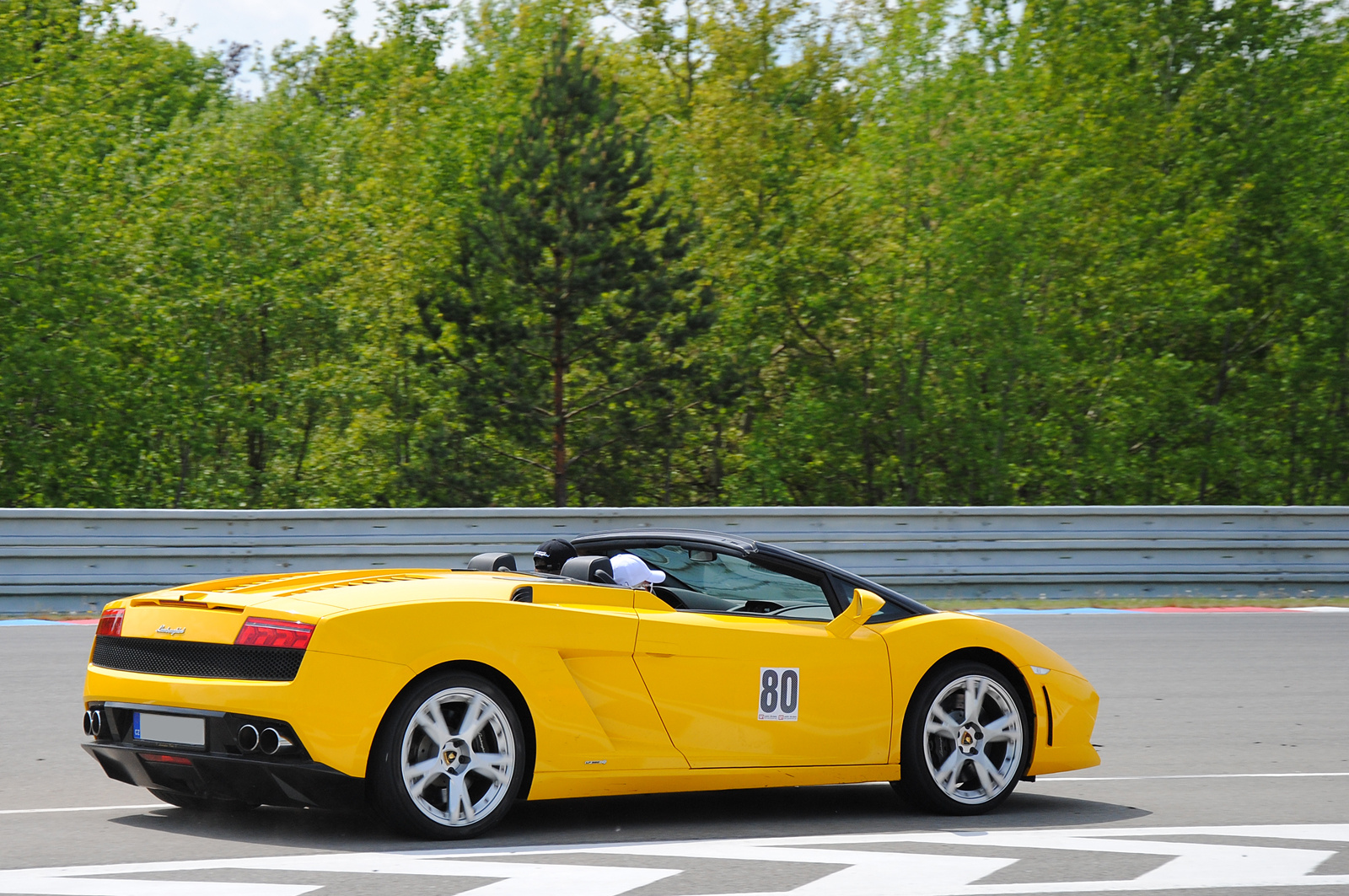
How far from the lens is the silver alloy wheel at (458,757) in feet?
17.6

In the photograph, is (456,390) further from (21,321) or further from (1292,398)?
(1292,398)

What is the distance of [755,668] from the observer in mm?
6051

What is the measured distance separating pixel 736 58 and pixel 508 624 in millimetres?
28800

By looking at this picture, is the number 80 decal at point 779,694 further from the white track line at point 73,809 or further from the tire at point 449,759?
the white track line at point 73,809

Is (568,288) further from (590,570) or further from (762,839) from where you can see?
(762,839)

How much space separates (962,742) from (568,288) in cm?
1974

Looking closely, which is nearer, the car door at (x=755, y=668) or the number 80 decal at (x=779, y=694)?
the car door at (x=755, y=668)

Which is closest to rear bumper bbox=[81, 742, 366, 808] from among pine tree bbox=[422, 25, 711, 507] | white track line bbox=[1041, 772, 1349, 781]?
white track line bbox=[1041, 772, 1349, 781]

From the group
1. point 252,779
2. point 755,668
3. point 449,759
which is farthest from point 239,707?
point 755,668

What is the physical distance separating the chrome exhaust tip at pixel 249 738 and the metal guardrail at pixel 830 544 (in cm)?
904

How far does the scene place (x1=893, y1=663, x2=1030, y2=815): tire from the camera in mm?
6402

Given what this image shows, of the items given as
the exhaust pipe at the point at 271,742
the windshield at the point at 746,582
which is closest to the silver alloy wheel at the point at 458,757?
the exhaust pipe at the point at 271,742

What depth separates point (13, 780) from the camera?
685 centimetres

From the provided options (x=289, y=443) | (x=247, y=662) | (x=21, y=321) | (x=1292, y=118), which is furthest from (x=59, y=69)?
(x=247, y=662)
